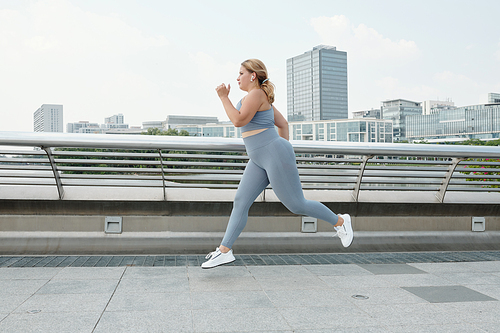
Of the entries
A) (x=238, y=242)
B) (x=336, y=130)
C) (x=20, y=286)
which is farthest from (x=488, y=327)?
(x=336, y=130)

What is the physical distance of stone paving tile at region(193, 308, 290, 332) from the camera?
3003 millimetres

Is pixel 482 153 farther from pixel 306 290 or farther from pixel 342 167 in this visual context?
pixel 306 290

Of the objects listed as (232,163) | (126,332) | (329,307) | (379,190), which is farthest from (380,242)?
(126,332)

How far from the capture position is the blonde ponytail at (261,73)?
4195mm

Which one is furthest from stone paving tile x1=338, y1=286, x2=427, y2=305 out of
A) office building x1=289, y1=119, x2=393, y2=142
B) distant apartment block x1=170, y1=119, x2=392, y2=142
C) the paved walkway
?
office building x1=289, y1=119, x2=393, y2=142

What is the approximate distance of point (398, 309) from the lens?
347 cm

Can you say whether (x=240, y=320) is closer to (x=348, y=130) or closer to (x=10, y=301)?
(x=10, y=301)

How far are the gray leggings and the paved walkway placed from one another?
612mm

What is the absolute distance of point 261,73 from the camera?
4.21 metres

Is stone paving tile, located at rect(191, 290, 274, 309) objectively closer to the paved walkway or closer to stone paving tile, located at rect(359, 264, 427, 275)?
the paved walkway

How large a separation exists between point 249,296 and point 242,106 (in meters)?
1.64

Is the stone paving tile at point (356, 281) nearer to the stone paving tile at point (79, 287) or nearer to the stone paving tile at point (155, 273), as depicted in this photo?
the stone paving tile at point (155, 273)

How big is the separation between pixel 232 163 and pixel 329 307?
2239 mm

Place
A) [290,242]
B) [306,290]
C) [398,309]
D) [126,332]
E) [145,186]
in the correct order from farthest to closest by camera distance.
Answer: [290,242]
[145,186]
[306,290]
[398,309]
[126,332]
